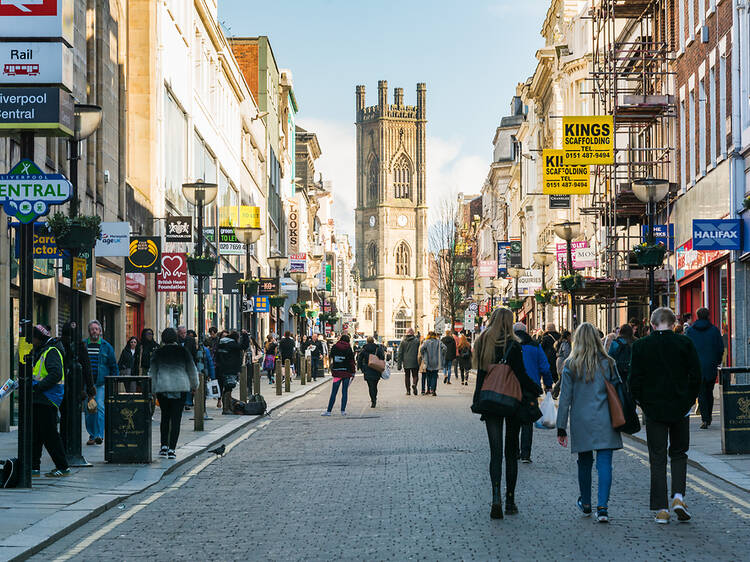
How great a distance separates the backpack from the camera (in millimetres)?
12289

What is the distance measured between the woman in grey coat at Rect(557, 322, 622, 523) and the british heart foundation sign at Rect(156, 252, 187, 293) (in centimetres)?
2081

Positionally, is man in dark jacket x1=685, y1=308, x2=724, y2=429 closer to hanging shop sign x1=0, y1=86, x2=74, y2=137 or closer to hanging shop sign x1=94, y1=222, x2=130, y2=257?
hanging shop sign x1=94, y1=222, x2=130, y2=257

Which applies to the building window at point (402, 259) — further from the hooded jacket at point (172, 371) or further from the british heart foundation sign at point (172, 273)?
the hooded jacket at point (172, 371)

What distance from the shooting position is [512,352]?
34.1ft

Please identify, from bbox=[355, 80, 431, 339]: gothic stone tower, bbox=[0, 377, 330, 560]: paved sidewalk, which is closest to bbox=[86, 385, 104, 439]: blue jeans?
bbox=[0, 377, 330, 560]: paved sidewalk

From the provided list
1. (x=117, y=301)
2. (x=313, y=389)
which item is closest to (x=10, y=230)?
(x=117, y=301)

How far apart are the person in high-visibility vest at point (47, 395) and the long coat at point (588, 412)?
563 centimetres

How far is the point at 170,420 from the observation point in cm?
1581

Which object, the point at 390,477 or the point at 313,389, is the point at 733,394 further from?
the point at 313,389

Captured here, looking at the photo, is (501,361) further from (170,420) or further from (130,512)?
(170,420)

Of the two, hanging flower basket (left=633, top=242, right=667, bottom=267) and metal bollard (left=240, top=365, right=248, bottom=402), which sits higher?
hanging flower basket (left=633, top=242, right=667, bottom=267)

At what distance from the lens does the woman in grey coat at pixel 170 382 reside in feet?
51.2

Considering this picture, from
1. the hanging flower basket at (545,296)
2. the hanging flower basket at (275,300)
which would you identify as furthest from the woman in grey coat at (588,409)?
the hanging flower basket at (275,300)

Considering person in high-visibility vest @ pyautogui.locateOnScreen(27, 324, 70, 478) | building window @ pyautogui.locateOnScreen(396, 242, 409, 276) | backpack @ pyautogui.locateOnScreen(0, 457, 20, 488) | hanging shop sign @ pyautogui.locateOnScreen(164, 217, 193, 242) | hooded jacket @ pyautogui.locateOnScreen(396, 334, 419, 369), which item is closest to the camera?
backpack @ pyautogui.locateOnScreen(0, 457, 20, 488)
